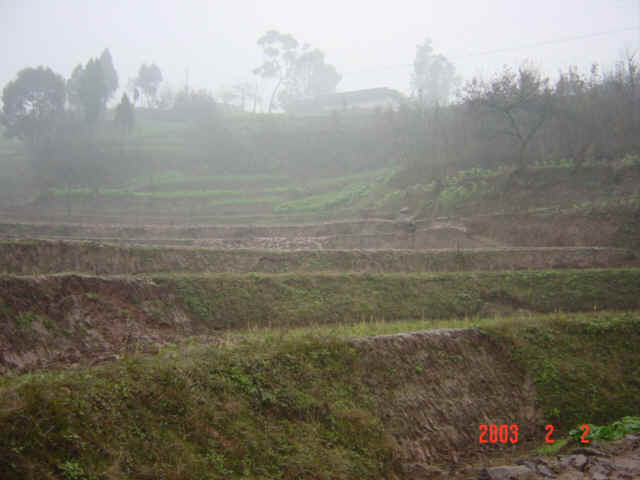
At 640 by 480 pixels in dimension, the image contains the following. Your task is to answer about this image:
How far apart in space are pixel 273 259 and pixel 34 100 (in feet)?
173

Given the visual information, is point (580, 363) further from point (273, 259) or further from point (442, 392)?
point (273, 259)

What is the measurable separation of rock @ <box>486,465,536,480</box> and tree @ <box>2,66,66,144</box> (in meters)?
61.4

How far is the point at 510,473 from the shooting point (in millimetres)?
8008

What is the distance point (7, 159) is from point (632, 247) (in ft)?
205

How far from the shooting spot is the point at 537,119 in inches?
1439

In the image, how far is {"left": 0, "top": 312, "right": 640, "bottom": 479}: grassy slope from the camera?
5.68m

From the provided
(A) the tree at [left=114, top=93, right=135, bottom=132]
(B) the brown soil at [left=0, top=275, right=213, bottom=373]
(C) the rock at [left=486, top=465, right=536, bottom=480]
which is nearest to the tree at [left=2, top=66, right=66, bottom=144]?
(A) the tree at [left=114, top=93, right=135, bottom=132]

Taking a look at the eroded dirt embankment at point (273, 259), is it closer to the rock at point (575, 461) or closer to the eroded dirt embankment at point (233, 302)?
the eroded dirt embankment at point (233, 302)

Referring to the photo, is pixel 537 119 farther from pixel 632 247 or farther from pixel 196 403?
pixel 196 403

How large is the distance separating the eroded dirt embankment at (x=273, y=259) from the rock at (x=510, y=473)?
11.9 m

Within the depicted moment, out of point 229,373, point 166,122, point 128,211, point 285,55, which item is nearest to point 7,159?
point 166,122

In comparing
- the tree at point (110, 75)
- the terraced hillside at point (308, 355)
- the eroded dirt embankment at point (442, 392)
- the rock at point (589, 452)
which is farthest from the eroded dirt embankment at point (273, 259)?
the tree at point (110, 75)
